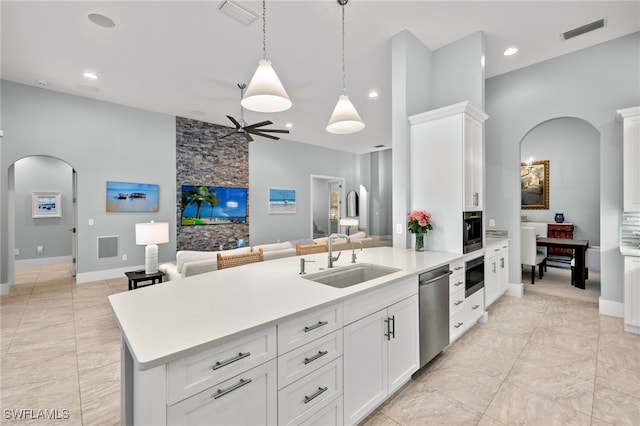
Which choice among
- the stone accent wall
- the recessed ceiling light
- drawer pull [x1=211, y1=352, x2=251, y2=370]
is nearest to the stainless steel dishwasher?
drawer pull [x1=211, y1=352, x2=251, y2=370]

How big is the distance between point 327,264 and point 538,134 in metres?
6.98

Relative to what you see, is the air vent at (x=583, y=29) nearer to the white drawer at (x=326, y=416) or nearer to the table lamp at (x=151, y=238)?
the white drawer at (x=326, y=416)

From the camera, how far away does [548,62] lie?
155 inches

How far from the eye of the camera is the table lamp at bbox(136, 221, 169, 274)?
13.5ft

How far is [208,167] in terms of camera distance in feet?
22.1

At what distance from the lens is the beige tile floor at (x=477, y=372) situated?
1882 millimetres

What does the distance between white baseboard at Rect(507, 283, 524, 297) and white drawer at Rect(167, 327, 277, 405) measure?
432 centimetres

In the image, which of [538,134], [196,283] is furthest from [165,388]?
[538,134]

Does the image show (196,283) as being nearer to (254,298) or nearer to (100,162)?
(254,298)

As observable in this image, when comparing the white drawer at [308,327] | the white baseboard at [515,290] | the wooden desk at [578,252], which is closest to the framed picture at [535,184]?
the wooden desk at [578,252]

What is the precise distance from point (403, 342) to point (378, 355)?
315 mm

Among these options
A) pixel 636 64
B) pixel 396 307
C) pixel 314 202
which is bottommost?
pixel 396 307

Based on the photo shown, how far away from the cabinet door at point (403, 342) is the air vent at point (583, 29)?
3723 millimetres

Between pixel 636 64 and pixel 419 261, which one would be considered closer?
pixel 419 261
